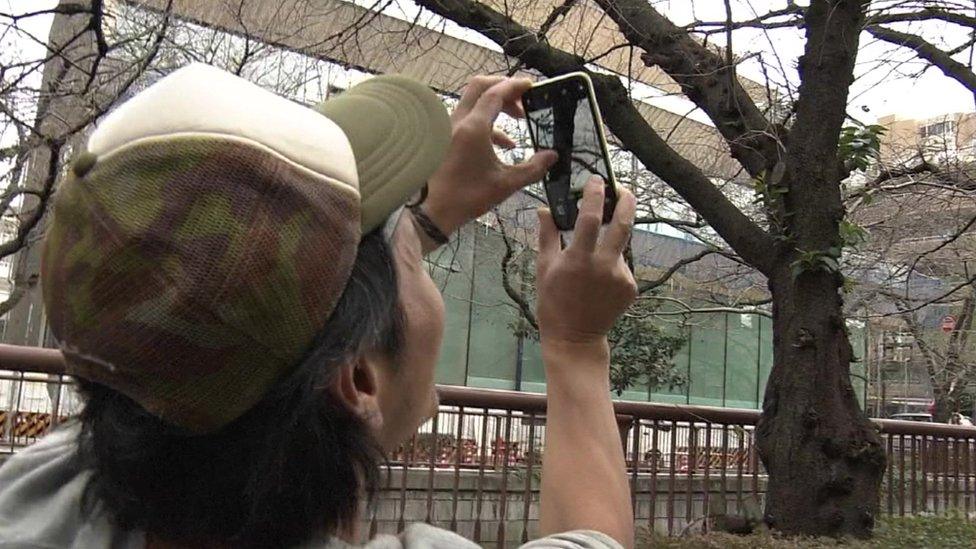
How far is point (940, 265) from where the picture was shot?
1138 cm

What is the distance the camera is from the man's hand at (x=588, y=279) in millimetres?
1105

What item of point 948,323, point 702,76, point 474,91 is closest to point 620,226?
point 474,91

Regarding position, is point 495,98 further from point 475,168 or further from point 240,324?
point 240,324

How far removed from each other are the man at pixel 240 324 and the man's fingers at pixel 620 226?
24 cm

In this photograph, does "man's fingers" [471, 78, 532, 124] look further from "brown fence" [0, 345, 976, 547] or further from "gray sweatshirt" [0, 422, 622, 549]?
"brown fence" [0, 345, 976, 547]

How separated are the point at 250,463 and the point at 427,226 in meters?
0.41

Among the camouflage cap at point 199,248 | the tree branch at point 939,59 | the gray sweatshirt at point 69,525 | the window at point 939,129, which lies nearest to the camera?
the camouflage cap at point 199,248

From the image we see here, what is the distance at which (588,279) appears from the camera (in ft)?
3.67

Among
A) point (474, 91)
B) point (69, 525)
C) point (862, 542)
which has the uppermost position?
point (474, 91)

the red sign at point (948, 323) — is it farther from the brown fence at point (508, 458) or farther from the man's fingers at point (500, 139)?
the man's fingers at point (500, 139)

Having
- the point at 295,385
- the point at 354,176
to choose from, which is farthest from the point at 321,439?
the point at 354,176

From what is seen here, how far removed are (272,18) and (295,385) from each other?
7.02 meters

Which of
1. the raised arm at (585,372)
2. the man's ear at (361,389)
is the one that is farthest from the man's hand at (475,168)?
the man's ear at (361,389)

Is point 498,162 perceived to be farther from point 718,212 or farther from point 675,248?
point 675,248
